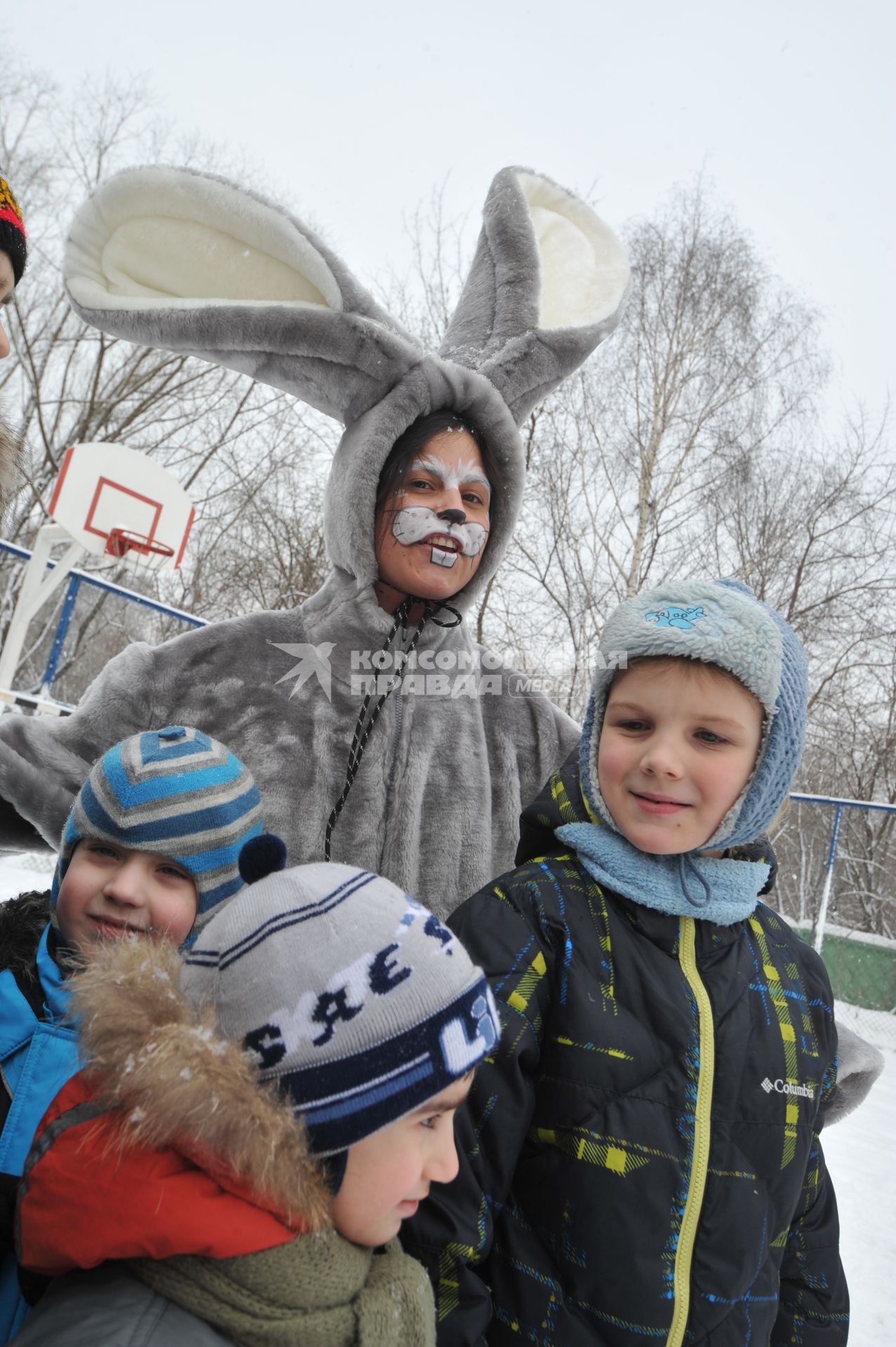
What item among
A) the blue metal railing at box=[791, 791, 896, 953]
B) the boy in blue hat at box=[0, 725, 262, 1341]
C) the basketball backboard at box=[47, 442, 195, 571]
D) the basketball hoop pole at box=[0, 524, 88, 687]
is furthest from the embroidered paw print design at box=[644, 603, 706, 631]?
the basketball backboard at box=[47, 442, 195, 571]

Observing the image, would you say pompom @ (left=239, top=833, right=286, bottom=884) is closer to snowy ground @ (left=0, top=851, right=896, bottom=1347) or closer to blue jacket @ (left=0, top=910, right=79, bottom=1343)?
blue jacket @ (left=0, top=910, right=79, bottom=1343)

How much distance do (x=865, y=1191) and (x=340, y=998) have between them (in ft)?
13.1

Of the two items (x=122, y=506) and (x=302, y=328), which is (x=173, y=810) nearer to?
(x=302, y=328)

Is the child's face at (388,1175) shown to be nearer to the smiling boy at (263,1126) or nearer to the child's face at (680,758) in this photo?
the smiling boy at (263,1126)

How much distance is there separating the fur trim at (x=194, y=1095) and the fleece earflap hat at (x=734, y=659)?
0.67m

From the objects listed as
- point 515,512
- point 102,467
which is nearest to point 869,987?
point 515,512

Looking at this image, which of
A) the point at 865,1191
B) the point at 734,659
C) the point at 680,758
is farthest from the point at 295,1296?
the point at 865,1191

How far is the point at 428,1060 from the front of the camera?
85 centimetres

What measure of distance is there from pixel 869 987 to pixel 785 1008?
24.0 ft

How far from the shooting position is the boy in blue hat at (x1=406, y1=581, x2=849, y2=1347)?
104 cm

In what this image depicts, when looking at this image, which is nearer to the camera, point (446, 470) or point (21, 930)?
point (21, 930)

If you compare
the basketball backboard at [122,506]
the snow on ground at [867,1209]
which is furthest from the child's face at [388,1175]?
the basketball backboard at [122,506]

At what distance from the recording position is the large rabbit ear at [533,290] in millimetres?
1954

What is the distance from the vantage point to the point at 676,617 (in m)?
1.28
